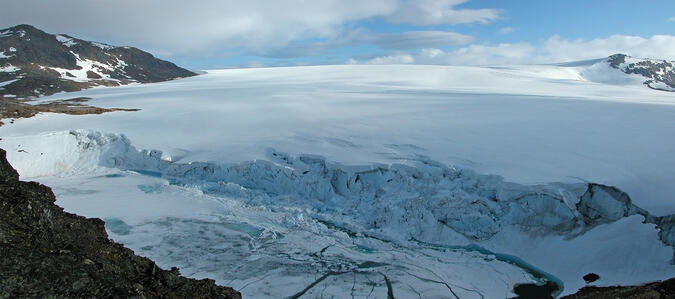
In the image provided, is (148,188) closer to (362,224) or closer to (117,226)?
(117,226)

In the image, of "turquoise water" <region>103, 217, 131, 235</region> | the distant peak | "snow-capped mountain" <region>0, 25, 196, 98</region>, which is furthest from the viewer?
the distant peak

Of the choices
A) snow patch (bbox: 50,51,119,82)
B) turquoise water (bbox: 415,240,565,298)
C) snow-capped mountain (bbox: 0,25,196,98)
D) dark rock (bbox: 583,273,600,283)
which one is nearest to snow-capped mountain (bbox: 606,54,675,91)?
snow-capped mountain (bbox: 0,25,196,98)

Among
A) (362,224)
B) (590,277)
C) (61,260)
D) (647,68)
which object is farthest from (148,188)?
(647,68)

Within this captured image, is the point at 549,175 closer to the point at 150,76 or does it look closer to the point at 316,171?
the point at 316,171

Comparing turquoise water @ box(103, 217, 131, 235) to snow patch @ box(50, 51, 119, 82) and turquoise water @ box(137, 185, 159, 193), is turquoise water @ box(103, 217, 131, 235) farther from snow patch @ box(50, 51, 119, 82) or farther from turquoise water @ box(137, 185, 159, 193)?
snow patch @ box(50, 51, 119, 82)

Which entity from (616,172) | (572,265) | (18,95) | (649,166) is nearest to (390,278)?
(572,265)

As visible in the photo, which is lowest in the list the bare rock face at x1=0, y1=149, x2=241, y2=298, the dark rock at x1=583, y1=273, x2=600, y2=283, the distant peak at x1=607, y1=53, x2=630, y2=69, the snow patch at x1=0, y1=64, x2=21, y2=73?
the dark rock at x1=583, y1=273, x2=600, y2=283
